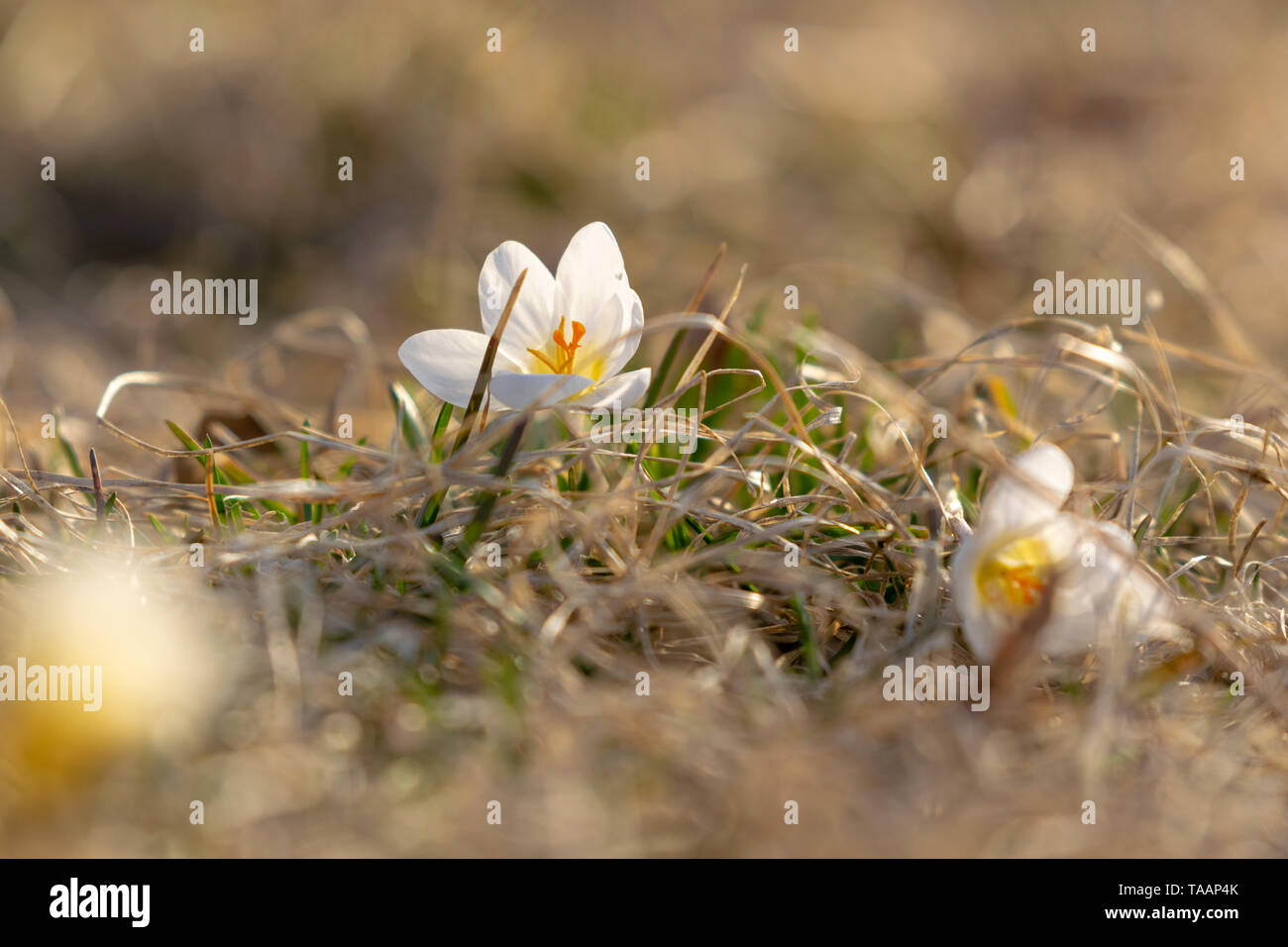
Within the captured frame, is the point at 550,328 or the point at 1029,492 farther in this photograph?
the point at 550,328

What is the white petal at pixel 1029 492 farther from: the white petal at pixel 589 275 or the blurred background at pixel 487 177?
the blurred background at pixel 487 177

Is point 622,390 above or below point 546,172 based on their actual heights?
below

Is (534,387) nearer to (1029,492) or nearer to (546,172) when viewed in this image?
(1029,492)

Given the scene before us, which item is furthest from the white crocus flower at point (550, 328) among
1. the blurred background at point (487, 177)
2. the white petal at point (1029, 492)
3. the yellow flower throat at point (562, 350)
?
the blurred background at point (487, 177)

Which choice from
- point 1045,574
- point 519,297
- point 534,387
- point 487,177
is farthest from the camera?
point 487,177

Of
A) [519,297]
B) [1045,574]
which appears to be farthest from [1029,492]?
[519,297]

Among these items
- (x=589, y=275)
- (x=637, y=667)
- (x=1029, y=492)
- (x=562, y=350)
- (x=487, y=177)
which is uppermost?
(x=487, y=177)

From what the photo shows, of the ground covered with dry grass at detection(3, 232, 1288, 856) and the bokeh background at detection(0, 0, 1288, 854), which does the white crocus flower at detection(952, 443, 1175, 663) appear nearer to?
the ground covered with dry grass at detection(3, 232, 1288, 856)
